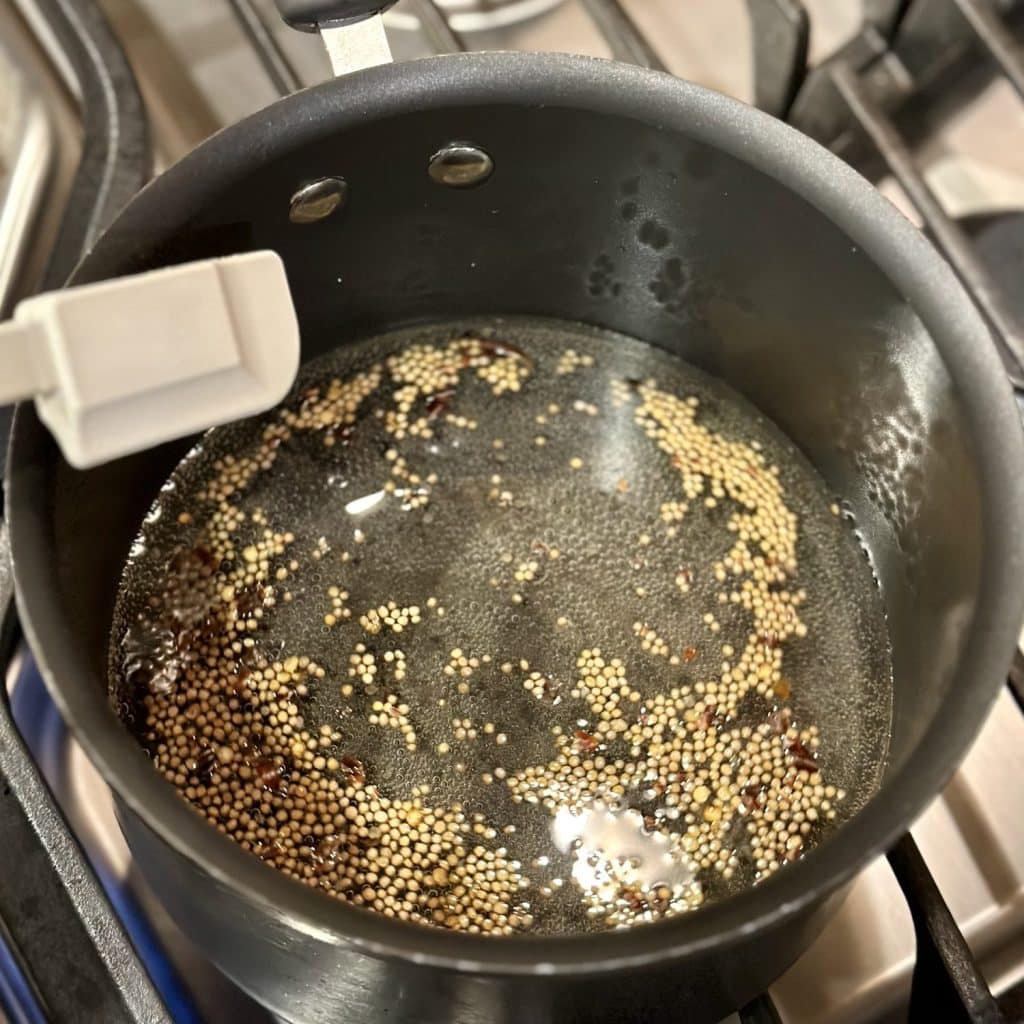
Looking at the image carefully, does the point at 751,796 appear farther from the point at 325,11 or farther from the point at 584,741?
the point at 325,11

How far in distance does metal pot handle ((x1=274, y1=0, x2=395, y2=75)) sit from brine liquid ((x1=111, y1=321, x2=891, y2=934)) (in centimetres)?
31

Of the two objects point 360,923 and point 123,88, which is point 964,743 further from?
point 123,88

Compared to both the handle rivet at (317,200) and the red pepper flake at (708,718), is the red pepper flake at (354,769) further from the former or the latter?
the handle rivet at (317,200)

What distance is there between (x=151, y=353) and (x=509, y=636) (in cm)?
41

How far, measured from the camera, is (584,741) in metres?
0.91

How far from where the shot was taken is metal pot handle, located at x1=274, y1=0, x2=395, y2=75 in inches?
30.4

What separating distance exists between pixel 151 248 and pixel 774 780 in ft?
1.97

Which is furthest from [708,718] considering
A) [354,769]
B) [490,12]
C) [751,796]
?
[490,12]

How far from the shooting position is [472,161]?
0.90 meters

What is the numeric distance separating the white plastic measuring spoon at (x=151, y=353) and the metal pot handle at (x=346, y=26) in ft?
0.58

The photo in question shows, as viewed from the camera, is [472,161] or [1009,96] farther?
[1009,96]

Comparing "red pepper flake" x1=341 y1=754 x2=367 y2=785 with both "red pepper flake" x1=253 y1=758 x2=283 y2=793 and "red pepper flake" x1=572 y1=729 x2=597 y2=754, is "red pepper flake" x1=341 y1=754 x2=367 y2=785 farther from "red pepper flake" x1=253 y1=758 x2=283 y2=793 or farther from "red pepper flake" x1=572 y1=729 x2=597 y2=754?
"red pepper flake" x1=572 y1=729 x2=597 y2=754

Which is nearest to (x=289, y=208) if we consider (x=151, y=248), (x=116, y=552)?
(x=151, y=248)

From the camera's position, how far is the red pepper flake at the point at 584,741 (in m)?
0.91
